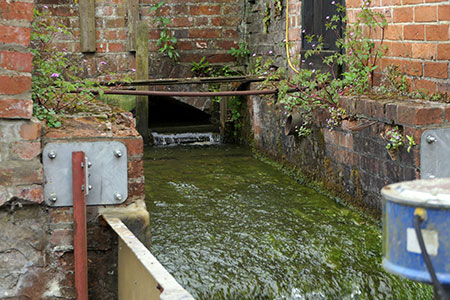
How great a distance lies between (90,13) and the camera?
8.42m

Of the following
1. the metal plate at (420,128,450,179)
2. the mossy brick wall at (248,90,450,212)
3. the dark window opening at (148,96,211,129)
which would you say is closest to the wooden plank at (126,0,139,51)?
the dark window opening at (148,96,211,129)

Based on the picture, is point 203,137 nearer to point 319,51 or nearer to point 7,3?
point 319,51

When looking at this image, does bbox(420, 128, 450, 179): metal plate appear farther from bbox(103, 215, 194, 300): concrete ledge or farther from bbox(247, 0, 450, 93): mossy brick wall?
bbox(103, 215, 194, 300): concrete ledge

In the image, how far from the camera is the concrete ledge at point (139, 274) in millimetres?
2232

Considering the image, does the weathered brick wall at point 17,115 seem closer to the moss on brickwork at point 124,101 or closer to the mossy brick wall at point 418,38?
the mossy brick wall at point 418,38

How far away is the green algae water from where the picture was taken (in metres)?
3.76

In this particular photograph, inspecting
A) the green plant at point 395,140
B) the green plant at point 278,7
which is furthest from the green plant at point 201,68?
the green plant at point 395,140

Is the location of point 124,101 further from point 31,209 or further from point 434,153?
point 31,209

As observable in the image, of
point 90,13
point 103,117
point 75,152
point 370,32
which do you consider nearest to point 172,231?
point 103,117

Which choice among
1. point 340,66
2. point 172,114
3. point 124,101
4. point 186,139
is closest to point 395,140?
point 340,66

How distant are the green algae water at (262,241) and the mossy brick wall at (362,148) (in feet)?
0.61

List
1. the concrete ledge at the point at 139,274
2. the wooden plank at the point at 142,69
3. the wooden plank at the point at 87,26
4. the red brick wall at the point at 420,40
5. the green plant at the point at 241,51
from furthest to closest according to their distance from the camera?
the green plant at the point at 241,51, the wooden plank at the point at 87,26, the wooden plank at the point at 142,69, the red brick wall at the point at 420,40, the concrete ledge at the point at 139,274

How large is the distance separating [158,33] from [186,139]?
1.39 m

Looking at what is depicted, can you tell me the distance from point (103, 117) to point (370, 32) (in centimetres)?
255
